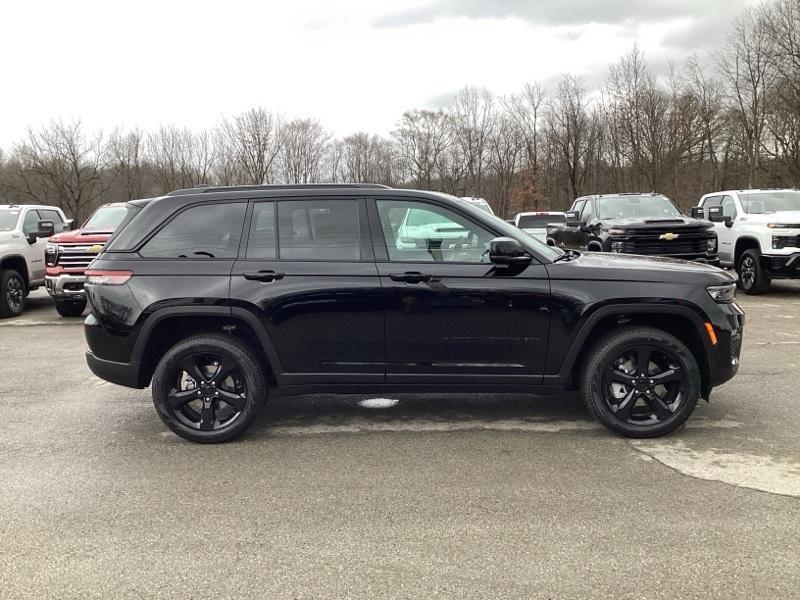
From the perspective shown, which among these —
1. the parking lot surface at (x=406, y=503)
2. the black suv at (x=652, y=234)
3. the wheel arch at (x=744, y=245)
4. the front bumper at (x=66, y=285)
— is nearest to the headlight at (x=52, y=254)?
the front bumper at (x=66, y=285)

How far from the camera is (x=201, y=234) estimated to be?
14.8 feet

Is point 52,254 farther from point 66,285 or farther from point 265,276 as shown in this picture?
point 265,276

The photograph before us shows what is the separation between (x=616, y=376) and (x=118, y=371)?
11.9 ft

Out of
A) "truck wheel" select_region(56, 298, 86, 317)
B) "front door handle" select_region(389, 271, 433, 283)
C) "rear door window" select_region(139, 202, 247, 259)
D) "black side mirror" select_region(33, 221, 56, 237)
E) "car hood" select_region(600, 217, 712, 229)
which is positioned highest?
"black side mirror" select_region(33, 221, 56, 237)

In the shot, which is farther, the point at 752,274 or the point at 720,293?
the point at 752,274

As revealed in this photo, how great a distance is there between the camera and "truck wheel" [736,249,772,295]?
11.3 metres

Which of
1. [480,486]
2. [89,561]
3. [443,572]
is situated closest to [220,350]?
[89,561]

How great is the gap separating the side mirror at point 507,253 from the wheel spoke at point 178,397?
7.83 feet

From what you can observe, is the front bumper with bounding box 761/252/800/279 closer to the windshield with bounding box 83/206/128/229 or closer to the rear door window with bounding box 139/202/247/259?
the rear door window with bounding box 139/202/247/259

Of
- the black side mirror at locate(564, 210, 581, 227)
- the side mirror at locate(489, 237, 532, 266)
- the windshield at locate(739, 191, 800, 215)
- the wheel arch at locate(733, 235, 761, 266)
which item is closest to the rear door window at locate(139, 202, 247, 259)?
the side mirror at locate(489, 237, 532, 266)

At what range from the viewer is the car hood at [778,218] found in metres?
10.7

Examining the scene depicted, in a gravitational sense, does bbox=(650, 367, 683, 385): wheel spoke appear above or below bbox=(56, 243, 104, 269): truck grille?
below

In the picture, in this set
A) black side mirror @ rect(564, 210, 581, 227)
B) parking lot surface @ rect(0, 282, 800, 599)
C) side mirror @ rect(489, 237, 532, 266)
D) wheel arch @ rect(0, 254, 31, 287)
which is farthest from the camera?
A: black side mirror @ rect(564, 210, 581, 227)

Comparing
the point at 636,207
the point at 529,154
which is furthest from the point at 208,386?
the point at 529,154
